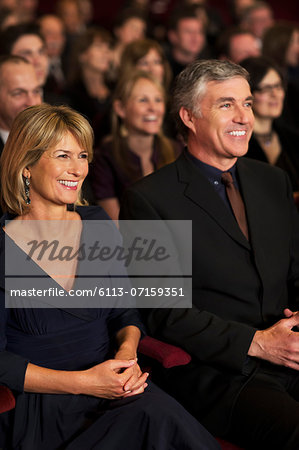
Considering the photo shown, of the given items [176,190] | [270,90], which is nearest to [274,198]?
[176,190]

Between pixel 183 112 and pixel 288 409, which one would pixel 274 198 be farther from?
pixel 288 409

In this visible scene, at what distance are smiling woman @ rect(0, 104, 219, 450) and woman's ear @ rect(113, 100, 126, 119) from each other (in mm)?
1453

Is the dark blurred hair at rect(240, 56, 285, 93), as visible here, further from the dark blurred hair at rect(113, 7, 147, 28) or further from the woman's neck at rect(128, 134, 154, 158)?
the dark blurred hair at rect(113, 7, 147, 28)

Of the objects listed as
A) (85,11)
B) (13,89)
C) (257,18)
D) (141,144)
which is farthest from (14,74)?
(85,11)

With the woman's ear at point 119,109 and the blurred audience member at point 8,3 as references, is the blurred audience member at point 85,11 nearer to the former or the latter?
the blurred audience member at point 8,3

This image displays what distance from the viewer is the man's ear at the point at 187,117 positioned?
2.19m

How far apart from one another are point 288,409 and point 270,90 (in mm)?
2041

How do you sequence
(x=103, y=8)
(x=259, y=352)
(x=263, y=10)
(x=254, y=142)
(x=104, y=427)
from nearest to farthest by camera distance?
(x=104, y=427) < (x=259, y=352) < (x=254, y=142) < (x=263, y=10) < (x=103, y=8)

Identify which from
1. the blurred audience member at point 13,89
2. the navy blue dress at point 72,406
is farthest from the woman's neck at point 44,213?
the blurred audience member at point 13,89

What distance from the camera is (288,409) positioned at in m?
1.75

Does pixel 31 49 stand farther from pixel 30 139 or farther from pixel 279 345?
pixel 279 345

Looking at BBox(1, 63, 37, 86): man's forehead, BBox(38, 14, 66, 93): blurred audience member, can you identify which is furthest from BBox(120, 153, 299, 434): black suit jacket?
BBox(38, 14, 66, 93): blurred audience member

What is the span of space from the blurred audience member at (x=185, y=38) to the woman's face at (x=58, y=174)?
3470 millimetres

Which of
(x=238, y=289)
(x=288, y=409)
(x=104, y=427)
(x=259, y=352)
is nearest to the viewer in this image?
(x=104, y=427)
